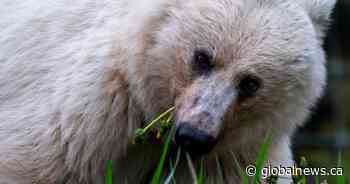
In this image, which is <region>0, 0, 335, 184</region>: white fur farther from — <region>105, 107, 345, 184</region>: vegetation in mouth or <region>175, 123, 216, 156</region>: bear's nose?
<region>175, 123, 216, 156</region>: bear's nose

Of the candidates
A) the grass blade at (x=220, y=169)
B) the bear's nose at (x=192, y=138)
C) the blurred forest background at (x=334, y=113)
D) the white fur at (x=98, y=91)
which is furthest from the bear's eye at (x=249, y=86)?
the blurred forest background at (x=334, y=113)

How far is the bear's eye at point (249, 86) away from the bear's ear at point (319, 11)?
51 centimetres

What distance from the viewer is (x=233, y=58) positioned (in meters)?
5.57

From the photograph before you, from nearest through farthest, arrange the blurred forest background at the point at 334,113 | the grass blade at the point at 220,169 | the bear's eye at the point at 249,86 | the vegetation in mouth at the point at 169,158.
Result: the vegetation in mouth at the point at 169,158
the bear's eye at the point at 249,86
the grass blade at the point at 220,169
the blurred forest background at the point at 334,113

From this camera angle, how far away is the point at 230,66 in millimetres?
5574

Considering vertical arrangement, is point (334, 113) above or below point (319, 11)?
below

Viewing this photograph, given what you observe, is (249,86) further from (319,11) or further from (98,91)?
(98,91)

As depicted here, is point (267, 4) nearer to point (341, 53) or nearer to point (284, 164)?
point (284, 164)

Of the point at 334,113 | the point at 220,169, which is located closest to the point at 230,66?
the point at 220,169

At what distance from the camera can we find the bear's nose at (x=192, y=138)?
535 cm

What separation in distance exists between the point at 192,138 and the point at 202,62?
440mm

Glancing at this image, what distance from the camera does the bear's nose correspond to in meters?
5.35

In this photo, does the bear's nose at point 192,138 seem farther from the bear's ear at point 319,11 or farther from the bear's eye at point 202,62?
the bear's ear at point 319,11

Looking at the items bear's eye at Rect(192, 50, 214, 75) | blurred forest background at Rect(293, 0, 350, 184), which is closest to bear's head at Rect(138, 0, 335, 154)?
bear's eye at Rect(192, 50, 214, 75)
